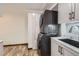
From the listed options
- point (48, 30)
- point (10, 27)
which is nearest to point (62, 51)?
point (48, 30)

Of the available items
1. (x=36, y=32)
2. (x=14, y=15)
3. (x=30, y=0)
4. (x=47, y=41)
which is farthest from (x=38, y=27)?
(x=30, y=0)

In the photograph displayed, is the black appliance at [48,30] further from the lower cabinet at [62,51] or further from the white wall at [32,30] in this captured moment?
the white wall at [32,30]

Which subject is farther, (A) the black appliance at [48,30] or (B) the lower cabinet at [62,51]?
(A) the black appliance at [48,30]

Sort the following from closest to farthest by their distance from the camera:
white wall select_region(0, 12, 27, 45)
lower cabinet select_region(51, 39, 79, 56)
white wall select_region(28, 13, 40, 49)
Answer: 1. lower cabinet select_region(51, 39, 79, 56)
2. white wall select_region(0, 12, 27, 45)
3. white wall select_region(28, 13, 40, 49)

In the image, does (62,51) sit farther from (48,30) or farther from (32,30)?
(32,30)

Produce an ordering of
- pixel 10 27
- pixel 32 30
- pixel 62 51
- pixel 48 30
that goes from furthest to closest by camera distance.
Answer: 1. pixel 32 30
2. pixel 10 27
3. pixel 48 30
4. pixel 62 51

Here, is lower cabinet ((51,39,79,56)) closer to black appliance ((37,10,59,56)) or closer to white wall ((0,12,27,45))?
black appliance ((37,10,59,56))

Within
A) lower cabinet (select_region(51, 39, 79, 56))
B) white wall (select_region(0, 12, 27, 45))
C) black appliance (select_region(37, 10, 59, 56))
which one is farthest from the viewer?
white wall (select_region(0, 12, 27, 45))

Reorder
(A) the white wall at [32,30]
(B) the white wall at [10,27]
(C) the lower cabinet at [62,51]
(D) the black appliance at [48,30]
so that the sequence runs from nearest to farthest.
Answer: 1. (C) the lower cabinet at [62,51]
2. (D) the black appliance at [48,30]
3. (B) the white wall at [10,27]
4. (A) the white wall at [32,30]

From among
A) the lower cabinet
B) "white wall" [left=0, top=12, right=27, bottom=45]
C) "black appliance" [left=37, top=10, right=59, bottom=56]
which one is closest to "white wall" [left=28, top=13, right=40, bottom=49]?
"white wall" [left=0, top=12, right=27, bottom=45]

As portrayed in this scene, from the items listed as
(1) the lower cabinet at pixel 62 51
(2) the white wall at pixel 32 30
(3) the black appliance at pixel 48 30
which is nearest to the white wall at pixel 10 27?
(2) the white wall at pixel 32 30

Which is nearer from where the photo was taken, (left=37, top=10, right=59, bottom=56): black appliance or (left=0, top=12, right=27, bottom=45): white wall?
(left=37, top=10, right=59, bottom=56): black appliance

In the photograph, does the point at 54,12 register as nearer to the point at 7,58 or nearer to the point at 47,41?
the point at 47,41

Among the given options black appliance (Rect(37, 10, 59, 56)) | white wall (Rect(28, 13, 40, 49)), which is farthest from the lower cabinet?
white wall (Rect(28, 13, 40, 49))
